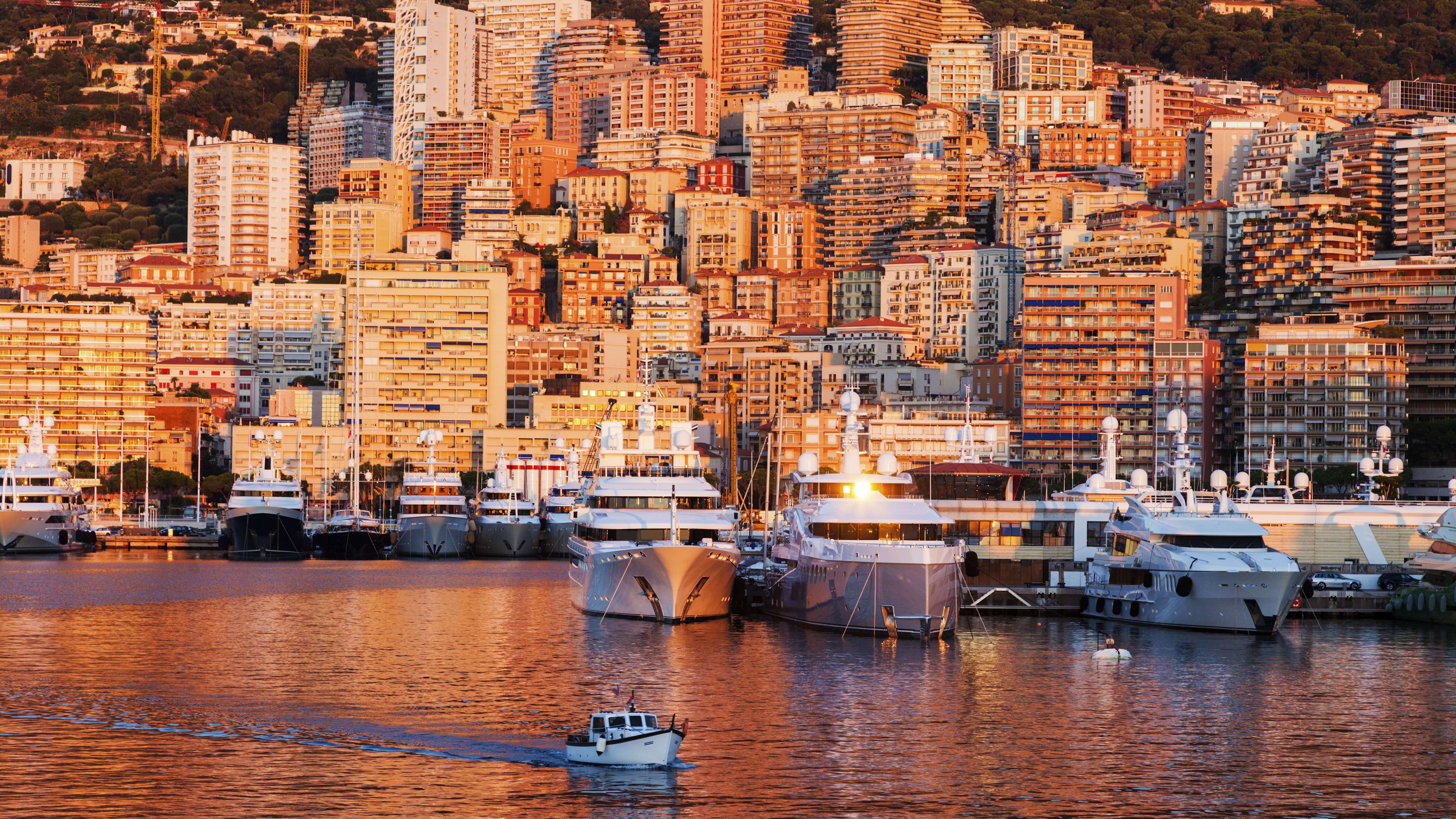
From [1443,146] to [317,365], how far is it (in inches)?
4054

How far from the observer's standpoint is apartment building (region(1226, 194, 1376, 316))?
521 ft

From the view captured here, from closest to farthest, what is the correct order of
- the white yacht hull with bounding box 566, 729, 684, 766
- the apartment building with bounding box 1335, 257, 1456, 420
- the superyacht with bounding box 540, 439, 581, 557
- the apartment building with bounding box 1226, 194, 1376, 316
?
the white yacht hull with bounding box 566, 729, 684, 766
the superyacht with bounding box 540, 439, 581, 557
the apartment building with bounding box 1335, 257, 1456, 420
the apartment building with bounding box 1226, 194, 1376, 316

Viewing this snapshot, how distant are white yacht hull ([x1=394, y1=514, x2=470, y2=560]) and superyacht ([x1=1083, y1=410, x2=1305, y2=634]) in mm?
57233

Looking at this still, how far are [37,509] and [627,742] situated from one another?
272 feet

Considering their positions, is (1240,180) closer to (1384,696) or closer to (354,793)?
(1384,696)

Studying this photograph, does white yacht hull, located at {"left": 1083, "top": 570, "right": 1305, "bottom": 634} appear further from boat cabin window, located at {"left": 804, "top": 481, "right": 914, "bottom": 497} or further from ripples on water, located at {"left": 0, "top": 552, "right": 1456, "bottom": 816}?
boat cabin window, located at {"left": 804, "top": 481, "right": 914, "bottom": 497}

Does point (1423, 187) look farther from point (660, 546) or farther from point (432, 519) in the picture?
point (660, 546)

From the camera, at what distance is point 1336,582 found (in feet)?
255

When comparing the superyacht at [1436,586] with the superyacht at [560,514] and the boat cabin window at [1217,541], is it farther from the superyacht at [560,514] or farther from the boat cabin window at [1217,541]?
the superyacht at [560,514]

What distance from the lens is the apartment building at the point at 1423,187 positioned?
168000mm

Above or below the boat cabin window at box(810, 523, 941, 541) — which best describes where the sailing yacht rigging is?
below

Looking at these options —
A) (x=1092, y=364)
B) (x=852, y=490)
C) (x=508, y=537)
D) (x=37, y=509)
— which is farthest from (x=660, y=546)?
(x=1092, y=364)

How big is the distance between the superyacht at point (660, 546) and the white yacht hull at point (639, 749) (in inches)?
936

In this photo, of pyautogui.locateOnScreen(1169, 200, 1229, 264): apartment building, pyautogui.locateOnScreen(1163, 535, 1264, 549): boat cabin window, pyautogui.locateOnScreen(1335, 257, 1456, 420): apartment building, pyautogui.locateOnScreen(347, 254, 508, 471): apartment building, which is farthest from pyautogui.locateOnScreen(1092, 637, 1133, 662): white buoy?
pyautogui.locateOnScreen(1169, 200, 1229, 264): apartment building
